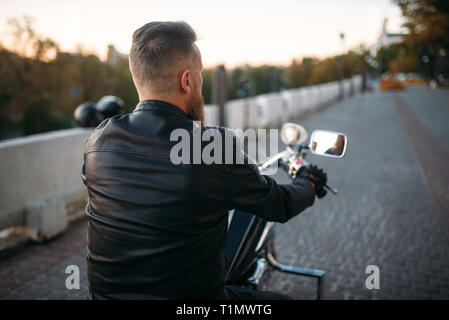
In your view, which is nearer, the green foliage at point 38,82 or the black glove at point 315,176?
the black glove at point 315,176

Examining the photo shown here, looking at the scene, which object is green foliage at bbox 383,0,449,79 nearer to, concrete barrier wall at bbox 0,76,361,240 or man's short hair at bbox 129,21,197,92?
concrete barrier wall at bbox 0,76,361,240

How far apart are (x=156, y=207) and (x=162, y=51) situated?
59 cm

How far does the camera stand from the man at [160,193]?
132cm

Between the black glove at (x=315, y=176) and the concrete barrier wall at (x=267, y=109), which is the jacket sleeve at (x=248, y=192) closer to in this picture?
the black glove at (x=315, y=176)

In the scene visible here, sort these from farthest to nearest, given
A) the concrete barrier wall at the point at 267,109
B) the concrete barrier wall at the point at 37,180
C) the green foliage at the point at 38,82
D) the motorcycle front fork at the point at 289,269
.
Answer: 1. the green foliage at the point at 38,82
2. the concrete barrier wall at the point at 267,109
3. the concrete barrier wall at the point at 37,180
4. the motorcycle front fork at the point at 289,269

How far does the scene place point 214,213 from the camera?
1.39 meters

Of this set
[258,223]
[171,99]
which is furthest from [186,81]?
[258,223]

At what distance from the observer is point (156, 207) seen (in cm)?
131

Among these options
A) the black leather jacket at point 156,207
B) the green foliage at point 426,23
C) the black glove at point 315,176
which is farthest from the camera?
the green foliage at point 426,23

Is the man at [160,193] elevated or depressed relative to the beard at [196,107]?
depressed

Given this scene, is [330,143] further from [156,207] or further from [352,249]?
[352,249]

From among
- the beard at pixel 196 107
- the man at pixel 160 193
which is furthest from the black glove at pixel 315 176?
the beard at pixel 196 107

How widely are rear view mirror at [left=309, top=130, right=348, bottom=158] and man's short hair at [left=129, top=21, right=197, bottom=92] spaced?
874mm

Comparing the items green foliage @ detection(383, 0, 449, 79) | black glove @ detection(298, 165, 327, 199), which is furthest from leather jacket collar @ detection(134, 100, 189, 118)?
green foliage @ detection(383, 0, 449, 79)
